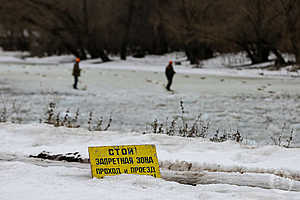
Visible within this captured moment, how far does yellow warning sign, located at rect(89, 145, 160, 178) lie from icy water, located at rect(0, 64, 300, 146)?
3.81 metres

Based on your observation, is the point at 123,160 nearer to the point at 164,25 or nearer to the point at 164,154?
the point at 164,154

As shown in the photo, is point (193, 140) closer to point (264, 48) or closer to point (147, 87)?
point (147, 87)

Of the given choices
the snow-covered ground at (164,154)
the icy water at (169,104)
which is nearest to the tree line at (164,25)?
the icy water at (169,104)

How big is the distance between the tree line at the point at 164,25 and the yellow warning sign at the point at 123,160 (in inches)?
945

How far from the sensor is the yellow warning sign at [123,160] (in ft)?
13.9

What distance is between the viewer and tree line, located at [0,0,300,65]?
27875 mm

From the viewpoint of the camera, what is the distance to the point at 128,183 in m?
4.18

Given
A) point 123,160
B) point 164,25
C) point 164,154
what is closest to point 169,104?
point 164,154

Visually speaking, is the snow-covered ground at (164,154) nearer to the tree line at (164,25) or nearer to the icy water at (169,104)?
the icy water at (169,104)

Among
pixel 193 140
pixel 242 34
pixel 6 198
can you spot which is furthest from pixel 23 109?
pixel 242 34

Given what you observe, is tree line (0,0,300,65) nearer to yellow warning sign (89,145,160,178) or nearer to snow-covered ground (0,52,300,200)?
snow-covered ground (0,52,300,200)

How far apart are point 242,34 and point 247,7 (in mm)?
2730

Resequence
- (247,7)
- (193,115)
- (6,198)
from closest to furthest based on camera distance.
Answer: (6,198), (193,115), (247,7)

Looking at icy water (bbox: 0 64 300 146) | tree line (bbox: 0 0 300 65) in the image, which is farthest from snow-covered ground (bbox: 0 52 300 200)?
tree line (bbox: 0 0 300 65)
